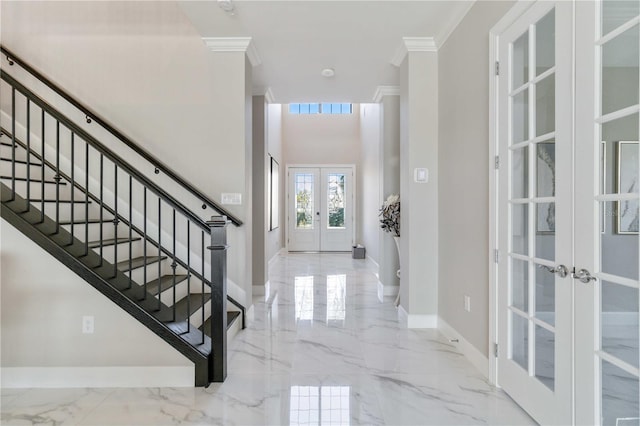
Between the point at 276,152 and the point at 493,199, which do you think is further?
the point at 276,152

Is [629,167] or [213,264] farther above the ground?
[629,167]

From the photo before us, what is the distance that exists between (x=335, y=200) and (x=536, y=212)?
302 inches

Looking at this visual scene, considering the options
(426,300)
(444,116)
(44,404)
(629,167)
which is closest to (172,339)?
(44,404)

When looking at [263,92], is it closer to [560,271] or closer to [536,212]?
[536,212]

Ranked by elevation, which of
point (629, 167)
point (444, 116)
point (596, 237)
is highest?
point (444, 116)

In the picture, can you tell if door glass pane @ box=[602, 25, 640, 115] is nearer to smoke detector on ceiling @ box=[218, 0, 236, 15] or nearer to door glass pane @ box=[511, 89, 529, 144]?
door glass pane @ box=[511, 89, 529, 144]

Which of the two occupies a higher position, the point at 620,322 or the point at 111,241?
the point at 111,241

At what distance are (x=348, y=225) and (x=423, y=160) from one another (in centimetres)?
613

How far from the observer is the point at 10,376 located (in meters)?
2.39

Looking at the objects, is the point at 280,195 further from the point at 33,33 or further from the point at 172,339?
the point at 172,339

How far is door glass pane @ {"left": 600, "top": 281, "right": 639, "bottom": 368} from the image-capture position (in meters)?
1.38

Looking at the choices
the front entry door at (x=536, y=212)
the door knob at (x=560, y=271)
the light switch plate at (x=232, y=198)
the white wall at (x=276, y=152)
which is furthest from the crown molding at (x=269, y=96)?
the door knob at (x=560, y=271)

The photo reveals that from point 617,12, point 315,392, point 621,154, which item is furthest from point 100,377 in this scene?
point 617,12

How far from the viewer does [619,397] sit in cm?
146
